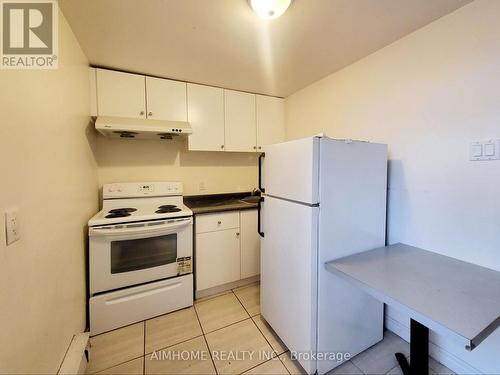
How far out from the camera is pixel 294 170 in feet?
4.50

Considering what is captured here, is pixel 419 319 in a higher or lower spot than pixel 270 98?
lower

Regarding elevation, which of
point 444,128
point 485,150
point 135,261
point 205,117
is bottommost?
point 135,261

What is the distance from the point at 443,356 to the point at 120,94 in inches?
129

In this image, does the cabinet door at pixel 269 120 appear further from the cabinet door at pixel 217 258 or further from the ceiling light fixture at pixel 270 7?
the ceiling light fixture at pixel 270 7

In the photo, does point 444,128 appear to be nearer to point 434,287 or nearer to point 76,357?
point 434,287

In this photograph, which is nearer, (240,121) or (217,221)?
(217,221)

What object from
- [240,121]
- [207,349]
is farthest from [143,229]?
[240,121]

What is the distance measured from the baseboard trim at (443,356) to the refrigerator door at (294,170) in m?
1.33

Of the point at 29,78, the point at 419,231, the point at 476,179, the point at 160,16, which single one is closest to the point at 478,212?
the point at 476,179

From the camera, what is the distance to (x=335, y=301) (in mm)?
1345

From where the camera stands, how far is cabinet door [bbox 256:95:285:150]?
2.76 meters

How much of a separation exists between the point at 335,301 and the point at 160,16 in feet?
6.97

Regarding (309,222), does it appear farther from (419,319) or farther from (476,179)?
A: (476,179)

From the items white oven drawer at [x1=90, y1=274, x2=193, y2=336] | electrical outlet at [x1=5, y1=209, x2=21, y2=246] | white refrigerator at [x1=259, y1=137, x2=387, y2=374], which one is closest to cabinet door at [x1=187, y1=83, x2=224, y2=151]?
white refrigerator at [x1=259, y1=137, x2=387, y2=374]
